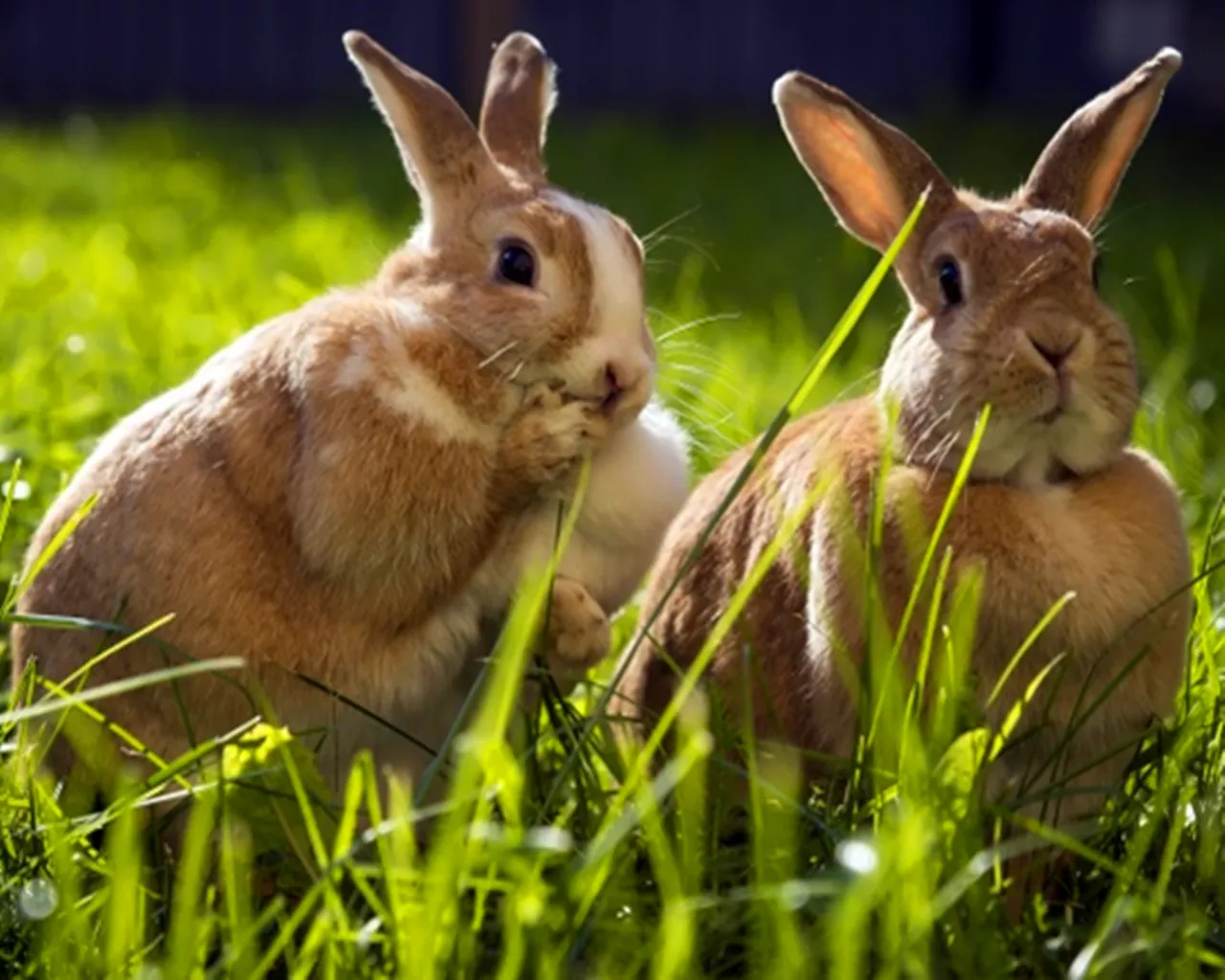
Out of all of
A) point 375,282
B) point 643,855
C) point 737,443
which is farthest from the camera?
point 737,443

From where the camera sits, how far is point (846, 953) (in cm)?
155

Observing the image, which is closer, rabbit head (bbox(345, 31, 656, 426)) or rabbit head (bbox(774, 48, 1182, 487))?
rabbit head (bbox(774, 48, 1182, 487))

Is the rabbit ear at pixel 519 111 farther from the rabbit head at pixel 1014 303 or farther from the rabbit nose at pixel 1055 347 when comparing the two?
the rabbit nose at pixel 1055 347

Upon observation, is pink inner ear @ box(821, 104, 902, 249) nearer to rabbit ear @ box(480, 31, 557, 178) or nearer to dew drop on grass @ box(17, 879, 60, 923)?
rabbit ear @ box(480, 31, 557, 178)

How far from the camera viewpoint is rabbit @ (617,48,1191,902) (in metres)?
2.29

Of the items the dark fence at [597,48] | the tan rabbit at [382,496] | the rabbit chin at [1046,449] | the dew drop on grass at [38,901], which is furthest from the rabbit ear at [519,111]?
the dark fence at [597,48]

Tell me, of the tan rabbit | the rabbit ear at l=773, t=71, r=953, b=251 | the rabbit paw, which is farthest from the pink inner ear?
the rabbit paw

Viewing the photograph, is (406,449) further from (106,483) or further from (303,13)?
(303,13)

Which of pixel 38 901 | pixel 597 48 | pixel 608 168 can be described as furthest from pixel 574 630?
pixel 597 48

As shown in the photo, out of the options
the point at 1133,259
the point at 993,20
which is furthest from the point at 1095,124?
the point at 993,20

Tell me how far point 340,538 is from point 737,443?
113 centimetres

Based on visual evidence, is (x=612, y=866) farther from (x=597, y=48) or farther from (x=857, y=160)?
(x=597, y=48)

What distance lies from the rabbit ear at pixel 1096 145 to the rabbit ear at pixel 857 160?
0.12 meters

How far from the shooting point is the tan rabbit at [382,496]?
243 cm
